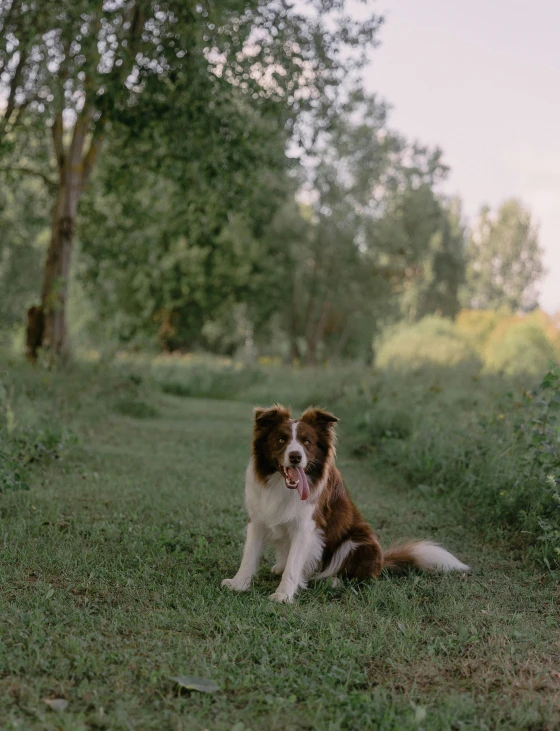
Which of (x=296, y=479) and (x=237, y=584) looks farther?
(x=237, y=584)

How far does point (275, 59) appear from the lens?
12.5 metres

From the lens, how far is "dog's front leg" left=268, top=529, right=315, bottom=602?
4.89 m

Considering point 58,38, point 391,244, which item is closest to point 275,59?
point 58,38

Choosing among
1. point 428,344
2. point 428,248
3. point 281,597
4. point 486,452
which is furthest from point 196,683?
point 428,248

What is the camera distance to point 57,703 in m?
3.14

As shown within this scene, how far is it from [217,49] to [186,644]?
1001 cm

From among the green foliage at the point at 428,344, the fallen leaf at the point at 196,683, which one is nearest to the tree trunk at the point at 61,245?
the green foliage at the point at 428,344

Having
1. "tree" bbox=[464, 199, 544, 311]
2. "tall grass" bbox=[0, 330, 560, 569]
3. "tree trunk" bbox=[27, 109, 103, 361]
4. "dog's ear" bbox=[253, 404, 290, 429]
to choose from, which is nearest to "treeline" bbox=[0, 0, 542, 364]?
"tree trunk" bbox=[27, 109, 103, 361]

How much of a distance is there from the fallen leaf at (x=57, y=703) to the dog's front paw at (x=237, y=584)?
6.21 ft

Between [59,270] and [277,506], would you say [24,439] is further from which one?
[59,270]

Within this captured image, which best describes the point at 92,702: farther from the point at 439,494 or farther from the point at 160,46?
the point at 160,46

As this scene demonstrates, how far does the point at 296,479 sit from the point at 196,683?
5.55ft

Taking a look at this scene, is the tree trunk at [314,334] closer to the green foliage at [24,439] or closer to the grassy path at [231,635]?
the green foliage at [24,439]

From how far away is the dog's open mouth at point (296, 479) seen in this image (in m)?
4.86
